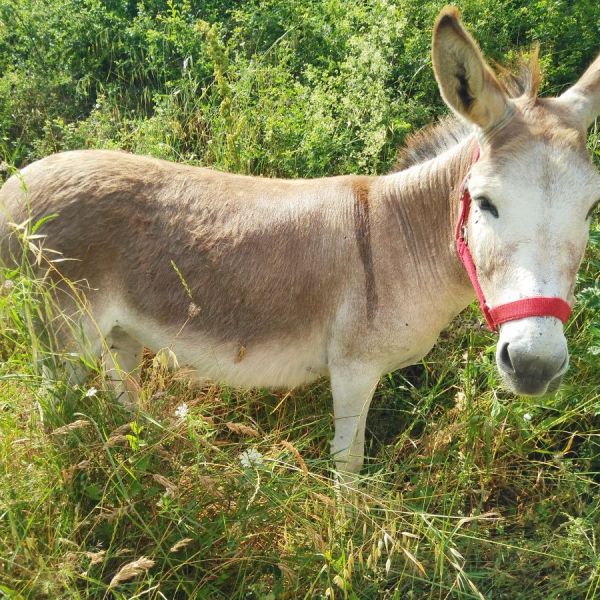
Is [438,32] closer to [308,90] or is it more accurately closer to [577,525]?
[577,525]

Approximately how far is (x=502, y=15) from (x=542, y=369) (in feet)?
13.9

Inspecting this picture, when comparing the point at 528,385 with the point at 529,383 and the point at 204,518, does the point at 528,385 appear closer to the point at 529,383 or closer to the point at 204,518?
the point at 529,383

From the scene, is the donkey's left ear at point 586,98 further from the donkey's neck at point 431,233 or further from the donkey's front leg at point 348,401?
the donkey's front leg at point 348,401

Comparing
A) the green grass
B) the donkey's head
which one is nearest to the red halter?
the donkey's head

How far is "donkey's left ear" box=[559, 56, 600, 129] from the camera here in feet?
8.13

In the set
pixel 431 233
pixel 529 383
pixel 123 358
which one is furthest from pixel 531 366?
pixel 123 358

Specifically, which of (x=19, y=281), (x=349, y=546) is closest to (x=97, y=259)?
(x=19, y=281)

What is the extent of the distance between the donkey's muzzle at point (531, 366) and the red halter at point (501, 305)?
0.11 metres

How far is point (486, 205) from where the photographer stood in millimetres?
2307

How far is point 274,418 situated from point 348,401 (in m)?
0.85

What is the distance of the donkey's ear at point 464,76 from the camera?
2256 mm

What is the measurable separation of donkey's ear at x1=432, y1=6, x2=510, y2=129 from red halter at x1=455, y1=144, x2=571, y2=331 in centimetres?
17

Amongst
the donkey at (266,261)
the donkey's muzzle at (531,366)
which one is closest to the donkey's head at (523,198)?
the donkey's muzzle at (531,366)

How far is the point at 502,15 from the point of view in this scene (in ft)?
17.3
